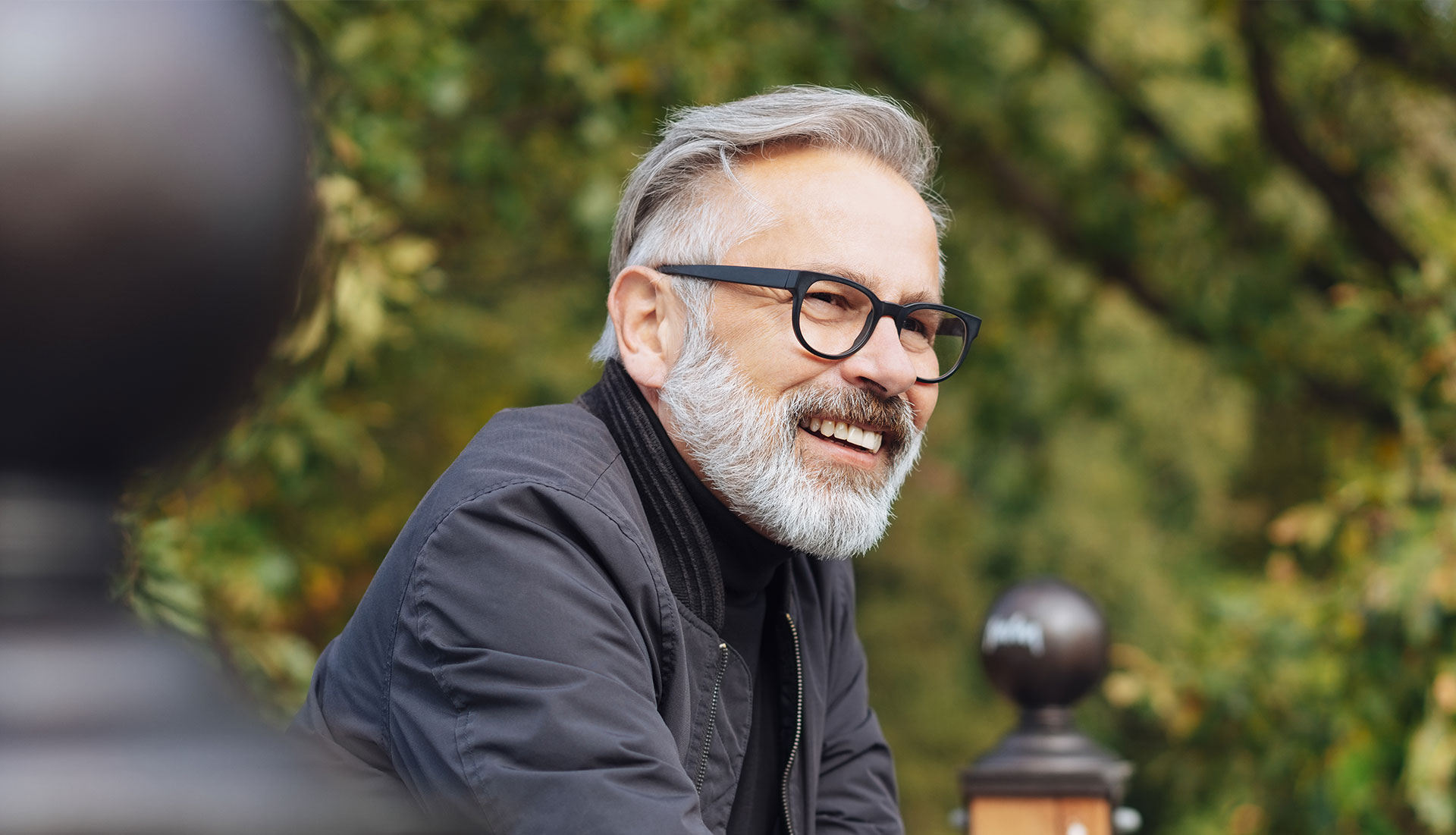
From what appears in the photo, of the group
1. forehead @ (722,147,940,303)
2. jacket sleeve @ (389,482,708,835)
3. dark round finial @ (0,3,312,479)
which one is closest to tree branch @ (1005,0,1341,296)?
forehead @ (722,147,940,303)

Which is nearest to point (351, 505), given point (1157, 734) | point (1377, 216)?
point (1377, 216)

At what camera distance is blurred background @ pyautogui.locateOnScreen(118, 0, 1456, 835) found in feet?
13.9

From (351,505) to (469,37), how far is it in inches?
90.5

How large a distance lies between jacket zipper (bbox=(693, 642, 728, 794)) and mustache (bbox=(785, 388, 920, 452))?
39 cm

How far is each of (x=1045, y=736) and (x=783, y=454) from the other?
134 centimetres

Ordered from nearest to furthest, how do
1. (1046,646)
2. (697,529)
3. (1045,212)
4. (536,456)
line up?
(536,456) < (697,529) < (1046,646) < (1045,212)

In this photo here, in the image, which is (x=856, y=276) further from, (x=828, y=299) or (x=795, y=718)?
(x=795, y=718)

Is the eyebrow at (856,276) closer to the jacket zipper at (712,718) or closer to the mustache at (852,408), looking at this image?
the mustache at (852,408)

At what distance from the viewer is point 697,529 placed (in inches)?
83.4

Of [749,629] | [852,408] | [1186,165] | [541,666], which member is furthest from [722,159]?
[1186,165]

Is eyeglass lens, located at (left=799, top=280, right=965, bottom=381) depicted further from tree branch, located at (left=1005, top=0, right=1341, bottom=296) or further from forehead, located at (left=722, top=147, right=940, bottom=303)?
tree branch, located at (left=1005, top=0, right=1341, bottom=296)

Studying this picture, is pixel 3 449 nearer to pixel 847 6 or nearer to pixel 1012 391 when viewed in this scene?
pixel 847 6

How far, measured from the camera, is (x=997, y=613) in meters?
3.24

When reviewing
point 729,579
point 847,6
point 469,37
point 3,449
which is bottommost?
point 3,449
